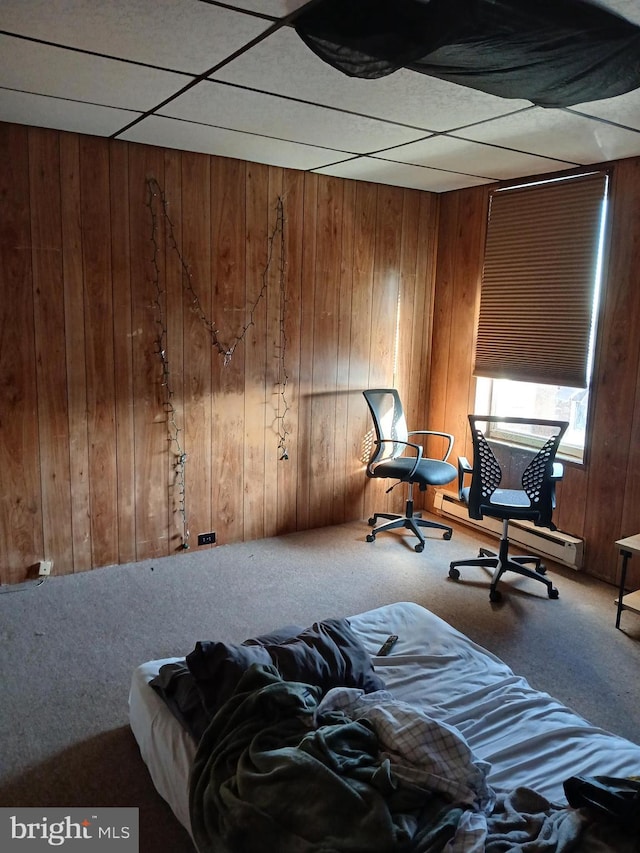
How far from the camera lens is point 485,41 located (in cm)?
184

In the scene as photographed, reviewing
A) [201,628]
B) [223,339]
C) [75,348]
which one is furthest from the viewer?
[223,339]

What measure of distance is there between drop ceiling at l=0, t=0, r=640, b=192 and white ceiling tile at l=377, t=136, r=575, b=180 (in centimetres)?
1

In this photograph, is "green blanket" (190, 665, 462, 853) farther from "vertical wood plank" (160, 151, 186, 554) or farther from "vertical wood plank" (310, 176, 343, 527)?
"vertical wood plank" (310, 176, 343, 527)

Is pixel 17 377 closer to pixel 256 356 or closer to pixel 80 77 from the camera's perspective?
pixel 256 356

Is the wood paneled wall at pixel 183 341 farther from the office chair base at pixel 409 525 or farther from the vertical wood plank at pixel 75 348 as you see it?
the office chair base at pixel 409 525

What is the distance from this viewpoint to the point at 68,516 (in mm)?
3811

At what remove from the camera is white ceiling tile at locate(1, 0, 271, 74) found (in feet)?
6.56

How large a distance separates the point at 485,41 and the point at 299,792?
6.54 ft

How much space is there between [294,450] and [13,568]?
1.88 metres

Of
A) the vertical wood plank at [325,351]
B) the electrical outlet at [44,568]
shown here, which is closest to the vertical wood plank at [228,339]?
the vertical wood plank at [325,351]

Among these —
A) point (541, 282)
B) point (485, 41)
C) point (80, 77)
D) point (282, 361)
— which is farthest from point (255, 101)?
point (541, 282)

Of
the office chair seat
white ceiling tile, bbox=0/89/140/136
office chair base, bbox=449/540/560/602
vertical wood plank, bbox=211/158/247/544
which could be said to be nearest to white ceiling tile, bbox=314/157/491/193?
vertical wood plank, bbox=211/158/247/544

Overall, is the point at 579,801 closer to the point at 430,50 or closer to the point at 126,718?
the point at 126,718

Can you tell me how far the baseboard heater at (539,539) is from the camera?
13.4 ft
